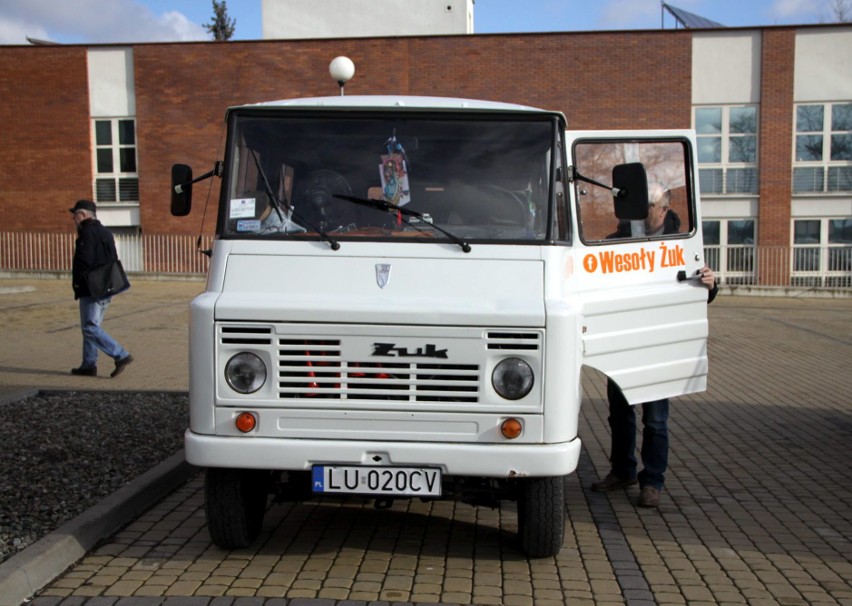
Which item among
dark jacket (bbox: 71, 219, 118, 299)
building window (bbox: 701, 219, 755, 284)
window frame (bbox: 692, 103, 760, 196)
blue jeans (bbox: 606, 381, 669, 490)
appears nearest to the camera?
blue jeans (bbox: 606, 381, 669, 490)

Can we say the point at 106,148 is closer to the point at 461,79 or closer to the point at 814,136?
the point at 461,79

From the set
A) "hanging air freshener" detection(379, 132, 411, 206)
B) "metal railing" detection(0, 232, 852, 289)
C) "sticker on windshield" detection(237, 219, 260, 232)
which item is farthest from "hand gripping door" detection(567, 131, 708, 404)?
"metal railing" detection(0, 232, 852, 289)

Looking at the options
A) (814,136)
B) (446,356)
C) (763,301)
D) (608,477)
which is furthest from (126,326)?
(814,136)

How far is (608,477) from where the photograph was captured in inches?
261

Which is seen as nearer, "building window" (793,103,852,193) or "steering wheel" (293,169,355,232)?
"steering wheel" (293,169,355,232)

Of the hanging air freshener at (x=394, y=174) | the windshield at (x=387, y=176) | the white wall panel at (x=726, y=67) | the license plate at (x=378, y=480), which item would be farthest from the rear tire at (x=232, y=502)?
the white wall panel at (x=726, y=67)

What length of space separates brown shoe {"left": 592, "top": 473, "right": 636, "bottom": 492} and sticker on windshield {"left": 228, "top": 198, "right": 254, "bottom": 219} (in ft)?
10.2

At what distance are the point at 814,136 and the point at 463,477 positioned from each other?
29685 millimetres

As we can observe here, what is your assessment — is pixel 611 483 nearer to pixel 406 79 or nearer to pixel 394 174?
pixel 394 174

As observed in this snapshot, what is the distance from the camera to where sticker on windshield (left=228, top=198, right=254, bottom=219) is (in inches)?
203

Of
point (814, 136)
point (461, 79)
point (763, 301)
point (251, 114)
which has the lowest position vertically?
point (763, 301)

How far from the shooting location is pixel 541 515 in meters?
4.89

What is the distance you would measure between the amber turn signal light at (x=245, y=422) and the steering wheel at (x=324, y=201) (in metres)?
1.11

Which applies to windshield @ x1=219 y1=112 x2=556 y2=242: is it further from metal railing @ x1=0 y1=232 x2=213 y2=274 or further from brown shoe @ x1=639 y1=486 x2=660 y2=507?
metal railing @ x1=0 y1=232 x2=213 y2=274
